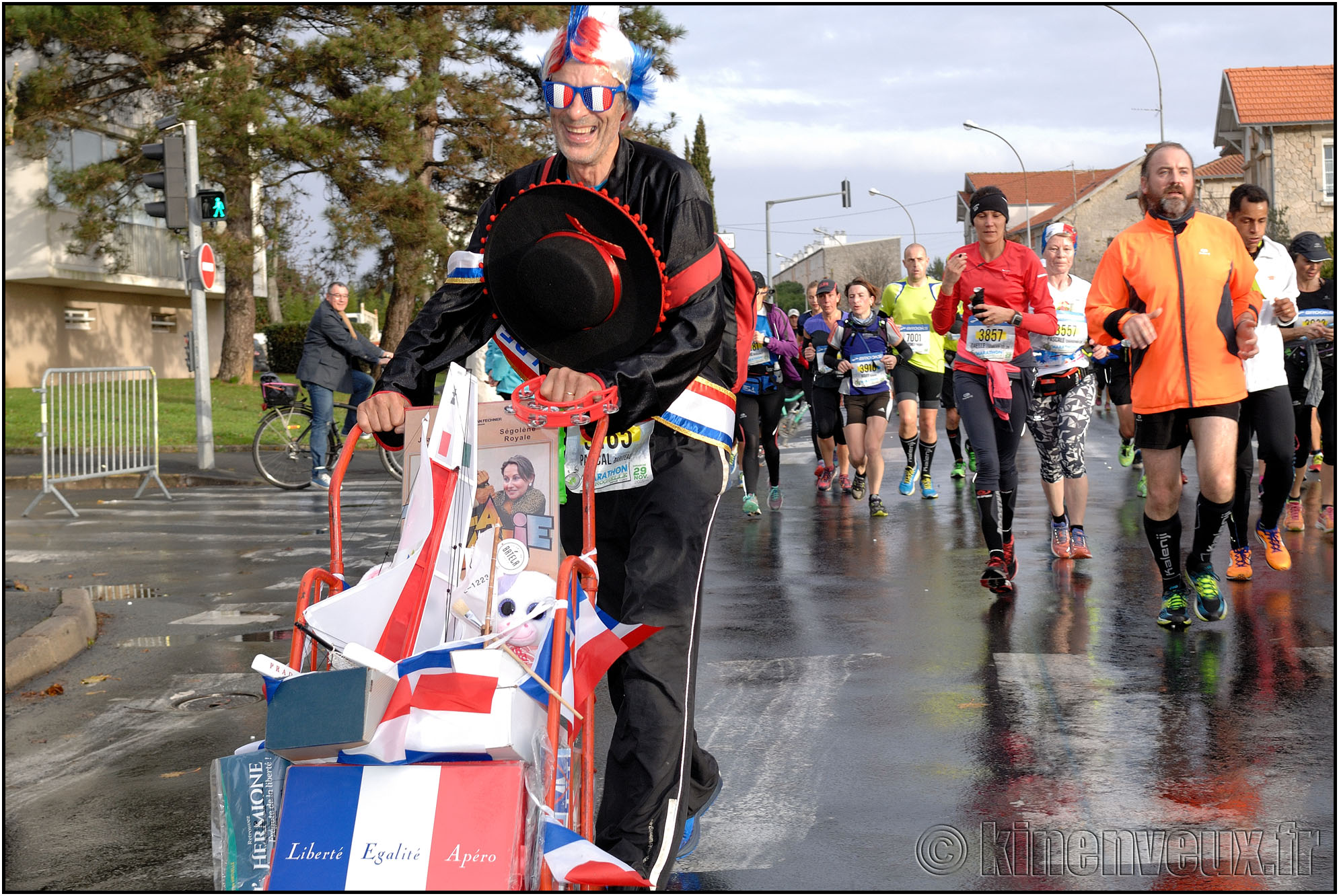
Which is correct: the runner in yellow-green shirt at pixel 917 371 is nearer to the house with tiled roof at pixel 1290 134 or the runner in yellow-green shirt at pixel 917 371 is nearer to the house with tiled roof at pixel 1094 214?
the house with tiled roof at pixel 1290 134

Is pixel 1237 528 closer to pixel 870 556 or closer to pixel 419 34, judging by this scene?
pixel 870 556

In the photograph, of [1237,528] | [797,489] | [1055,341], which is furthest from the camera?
[797,489]

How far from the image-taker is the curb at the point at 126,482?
48.6ft

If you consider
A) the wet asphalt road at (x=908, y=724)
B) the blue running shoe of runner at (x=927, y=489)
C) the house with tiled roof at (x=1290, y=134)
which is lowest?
the wet asphalt road at (x=908, y=724)

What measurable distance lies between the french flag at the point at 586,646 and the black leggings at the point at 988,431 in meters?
4.98

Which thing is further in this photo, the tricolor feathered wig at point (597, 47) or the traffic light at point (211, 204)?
the traffic light at point (211, 204)

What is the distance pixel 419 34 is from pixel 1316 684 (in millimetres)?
23911

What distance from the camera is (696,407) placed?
10.9ft

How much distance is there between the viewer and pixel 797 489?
13.5 metres

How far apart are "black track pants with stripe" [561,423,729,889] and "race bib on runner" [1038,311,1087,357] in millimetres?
5395

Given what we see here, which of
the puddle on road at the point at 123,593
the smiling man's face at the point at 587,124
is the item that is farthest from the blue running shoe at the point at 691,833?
the puddle on road at the point at 123,593

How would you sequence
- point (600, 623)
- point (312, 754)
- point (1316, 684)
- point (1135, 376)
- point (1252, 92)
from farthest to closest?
point (1252, 92) → point (1135, 376) → point (1316, 684) → point (600, 623) → point (312, 754)

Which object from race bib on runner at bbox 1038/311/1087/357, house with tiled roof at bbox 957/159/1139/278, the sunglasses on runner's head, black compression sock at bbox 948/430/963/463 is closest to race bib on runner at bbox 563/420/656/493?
the sunglasses on runner's head

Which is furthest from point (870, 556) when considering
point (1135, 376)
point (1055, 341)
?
point (1135, 376)
